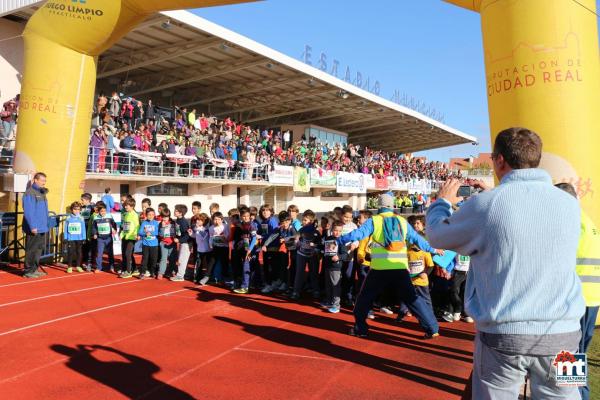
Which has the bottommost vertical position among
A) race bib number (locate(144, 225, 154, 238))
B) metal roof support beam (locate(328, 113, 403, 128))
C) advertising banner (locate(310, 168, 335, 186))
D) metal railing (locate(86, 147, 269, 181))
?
race bib number (locate(144, 225, 154, 238))

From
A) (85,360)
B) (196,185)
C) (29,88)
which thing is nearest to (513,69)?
(85,360)

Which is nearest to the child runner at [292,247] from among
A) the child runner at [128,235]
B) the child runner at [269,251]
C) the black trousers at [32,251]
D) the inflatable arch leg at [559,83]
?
the child runner at [269,251]

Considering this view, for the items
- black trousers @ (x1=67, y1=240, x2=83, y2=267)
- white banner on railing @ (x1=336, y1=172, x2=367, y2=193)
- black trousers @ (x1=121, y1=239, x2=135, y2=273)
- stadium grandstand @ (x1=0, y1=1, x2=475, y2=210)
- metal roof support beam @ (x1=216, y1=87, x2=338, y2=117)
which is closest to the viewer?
black trousers @ (x1=121, y1=239, x2=135, y2=273)

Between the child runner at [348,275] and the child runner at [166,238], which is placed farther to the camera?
the child runner at [166,238]

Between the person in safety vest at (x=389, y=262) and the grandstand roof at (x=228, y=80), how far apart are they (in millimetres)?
14853

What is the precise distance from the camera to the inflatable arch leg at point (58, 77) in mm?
10648

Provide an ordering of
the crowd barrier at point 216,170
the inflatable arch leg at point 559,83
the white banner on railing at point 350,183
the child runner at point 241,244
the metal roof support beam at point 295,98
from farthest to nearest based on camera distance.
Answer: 1. the white banner on railing at point 350,183
2. the metal roof support beam at point 295,98
3. the crowd barrier at point 216,170
4. the child runner at point 241,244
5. the inflatable arch leg at point 559,83

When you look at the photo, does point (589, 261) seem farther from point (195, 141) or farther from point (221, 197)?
point (221, 197)

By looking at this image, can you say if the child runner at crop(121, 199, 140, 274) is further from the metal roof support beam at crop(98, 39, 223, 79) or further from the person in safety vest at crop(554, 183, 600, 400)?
the metal roof support beam at crop(98, 39, 223, 79)

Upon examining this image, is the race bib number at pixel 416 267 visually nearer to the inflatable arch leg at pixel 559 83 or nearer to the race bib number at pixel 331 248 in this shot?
the race bib number at pixel 331 248

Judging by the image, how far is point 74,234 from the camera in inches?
411

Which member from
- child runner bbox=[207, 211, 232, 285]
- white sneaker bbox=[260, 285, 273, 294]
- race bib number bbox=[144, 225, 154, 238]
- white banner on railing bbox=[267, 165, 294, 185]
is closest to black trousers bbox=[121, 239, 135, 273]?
race bib number bbox=[144, 225, 154, 238]

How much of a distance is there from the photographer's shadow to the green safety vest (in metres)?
2.75

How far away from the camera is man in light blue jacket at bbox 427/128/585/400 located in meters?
1.97
